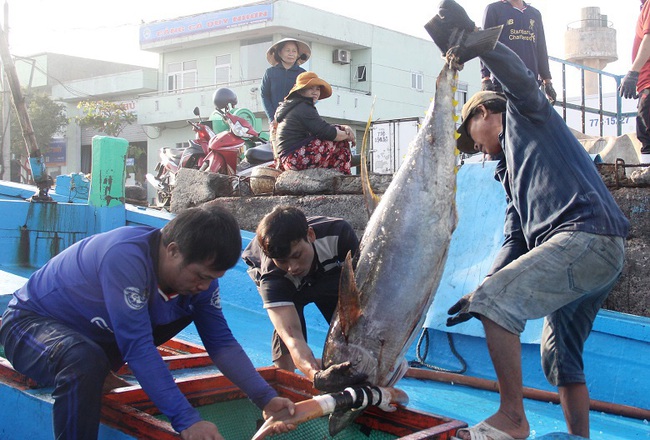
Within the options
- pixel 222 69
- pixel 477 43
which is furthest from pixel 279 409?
pixel 222 69

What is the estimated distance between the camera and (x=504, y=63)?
2.65 meters

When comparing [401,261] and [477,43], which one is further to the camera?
[401,261]

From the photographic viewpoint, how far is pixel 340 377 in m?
2.60

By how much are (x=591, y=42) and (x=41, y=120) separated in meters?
23.9

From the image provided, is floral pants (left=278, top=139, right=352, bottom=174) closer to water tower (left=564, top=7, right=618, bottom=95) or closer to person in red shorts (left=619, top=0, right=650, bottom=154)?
person in red shorts (left=619, top=0, right=650, bottom=154)

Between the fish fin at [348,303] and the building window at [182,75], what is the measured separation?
2976 cm

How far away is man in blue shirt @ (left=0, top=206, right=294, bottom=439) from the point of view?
2369mm

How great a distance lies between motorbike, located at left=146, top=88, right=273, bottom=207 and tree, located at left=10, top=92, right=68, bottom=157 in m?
22.5

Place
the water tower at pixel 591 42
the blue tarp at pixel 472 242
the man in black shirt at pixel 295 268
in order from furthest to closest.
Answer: the water tower at pixel 591 42 < the blue tarp at pixel 472 242 < the man in black shirt at pixel 295 268

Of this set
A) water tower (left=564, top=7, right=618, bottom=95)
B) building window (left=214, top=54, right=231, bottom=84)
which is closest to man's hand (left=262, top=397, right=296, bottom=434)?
water tower (left=564, top=7, right=618, bottom=95)

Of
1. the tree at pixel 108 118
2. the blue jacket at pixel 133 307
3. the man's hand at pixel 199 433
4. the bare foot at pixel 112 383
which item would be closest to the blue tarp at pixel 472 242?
the blue jacket at pixel 133 307

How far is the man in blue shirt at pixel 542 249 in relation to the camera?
101 inches

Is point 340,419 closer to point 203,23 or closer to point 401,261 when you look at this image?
point 401,261

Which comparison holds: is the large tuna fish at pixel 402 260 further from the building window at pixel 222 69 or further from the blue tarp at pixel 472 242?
the building window at pixel 222 69
